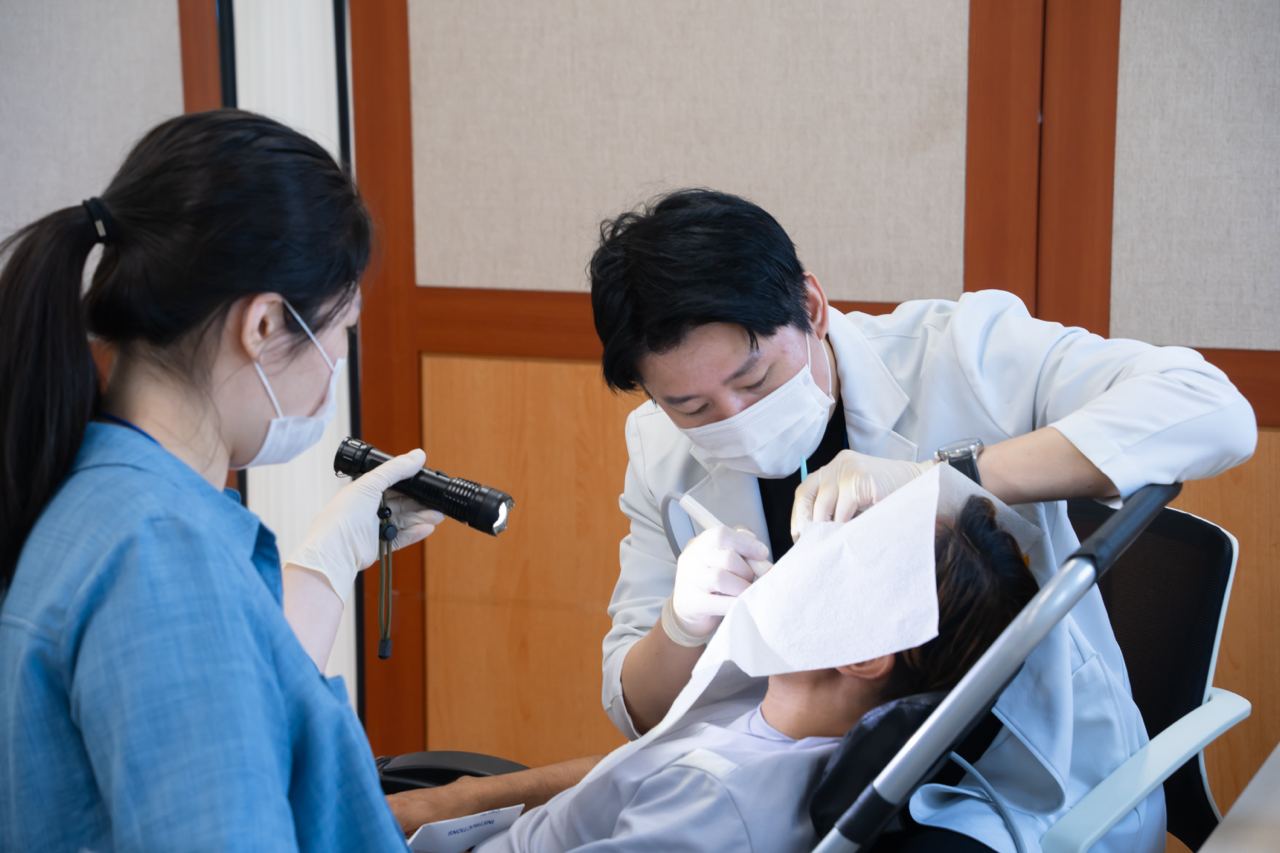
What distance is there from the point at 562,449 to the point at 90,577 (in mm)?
1678

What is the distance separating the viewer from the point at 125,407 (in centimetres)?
93

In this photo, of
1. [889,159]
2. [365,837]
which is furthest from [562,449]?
[365,837]

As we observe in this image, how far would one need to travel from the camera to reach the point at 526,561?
2.51 meters

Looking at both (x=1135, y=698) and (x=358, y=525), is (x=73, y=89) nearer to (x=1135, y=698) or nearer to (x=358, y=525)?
(x=358, y=525)

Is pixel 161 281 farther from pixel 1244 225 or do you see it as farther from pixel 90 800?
pixel 1244 225

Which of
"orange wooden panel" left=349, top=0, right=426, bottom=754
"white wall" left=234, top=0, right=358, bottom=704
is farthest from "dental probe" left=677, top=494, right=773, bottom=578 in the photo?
"white wall" left=234, top=0, right=358, bottom=704

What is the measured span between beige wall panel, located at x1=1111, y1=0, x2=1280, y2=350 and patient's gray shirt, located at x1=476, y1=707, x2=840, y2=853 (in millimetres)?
1258

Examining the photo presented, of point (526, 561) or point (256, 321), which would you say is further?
point (526, 561)

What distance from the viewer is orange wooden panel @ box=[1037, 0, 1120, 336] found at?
81.3 inches

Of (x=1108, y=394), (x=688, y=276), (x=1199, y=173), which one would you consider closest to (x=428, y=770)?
(x=688, y=276)

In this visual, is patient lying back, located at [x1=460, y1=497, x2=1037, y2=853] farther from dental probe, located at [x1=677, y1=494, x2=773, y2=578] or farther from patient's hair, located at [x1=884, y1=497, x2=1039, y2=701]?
dental probe, located at [x1=677, y1=494, x2=773, y2=578]

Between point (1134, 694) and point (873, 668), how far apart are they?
46 cm

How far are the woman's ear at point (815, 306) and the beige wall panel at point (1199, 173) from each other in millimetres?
950

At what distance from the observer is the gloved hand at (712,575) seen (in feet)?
3.99
